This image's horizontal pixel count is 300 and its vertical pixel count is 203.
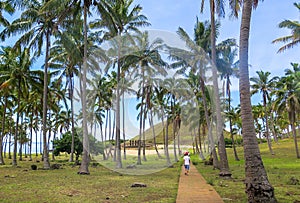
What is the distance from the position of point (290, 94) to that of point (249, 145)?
31095 mm

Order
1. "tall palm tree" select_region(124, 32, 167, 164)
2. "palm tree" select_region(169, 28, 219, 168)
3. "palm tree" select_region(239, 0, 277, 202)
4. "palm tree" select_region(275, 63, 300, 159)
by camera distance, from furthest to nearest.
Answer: "palm tree" select_region(275, 63, 300, 159) < "tall palm tree" select_region(124, 32, 167, 164) < "palm tree" select_region(169, 28, 219, 168) < "palm tree" select_region(239, 0, 277, 202)

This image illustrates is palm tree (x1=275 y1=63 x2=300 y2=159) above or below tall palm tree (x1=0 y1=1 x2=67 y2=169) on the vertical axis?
below

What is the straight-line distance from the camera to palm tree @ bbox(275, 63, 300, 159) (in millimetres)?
33938

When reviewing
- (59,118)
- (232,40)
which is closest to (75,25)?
(232,40)

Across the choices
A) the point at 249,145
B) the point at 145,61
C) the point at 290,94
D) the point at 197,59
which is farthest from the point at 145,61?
the point at 290,94

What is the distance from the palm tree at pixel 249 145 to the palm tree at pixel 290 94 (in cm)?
2801

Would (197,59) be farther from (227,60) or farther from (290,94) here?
(290,94)

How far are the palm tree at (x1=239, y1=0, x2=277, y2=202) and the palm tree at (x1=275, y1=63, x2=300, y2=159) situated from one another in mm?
28008

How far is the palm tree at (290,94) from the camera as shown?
33.9 meters

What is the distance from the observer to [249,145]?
796cm

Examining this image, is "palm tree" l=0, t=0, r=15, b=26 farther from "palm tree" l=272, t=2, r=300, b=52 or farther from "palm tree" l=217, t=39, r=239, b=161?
"palm tree" l=272, t=2, r=300, b=52

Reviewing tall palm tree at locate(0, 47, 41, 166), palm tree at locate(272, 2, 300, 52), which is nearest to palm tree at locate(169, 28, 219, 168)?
palm tree at locate(272, 2, 300, 52)

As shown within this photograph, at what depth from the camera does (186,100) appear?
1936 cm

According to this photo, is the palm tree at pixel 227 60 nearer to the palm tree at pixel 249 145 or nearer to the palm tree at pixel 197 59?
the palm tree at pixel 197 59
